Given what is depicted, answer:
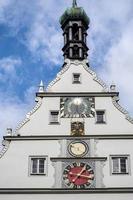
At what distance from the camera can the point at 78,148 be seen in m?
26.9

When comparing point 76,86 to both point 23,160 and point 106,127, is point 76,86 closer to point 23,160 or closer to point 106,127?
point 106,127

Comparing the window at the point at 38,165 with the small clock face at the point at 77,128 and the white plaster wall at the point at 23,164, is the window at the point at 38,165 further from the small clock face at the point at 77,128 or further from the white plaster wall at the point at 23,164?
the small clock face at the point at 77,128

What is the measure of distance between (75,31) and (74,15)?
91cm

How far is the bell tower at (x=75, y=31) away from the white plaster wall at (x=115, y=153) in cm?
575

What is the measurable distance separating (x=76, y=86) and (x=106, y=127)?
275 cm

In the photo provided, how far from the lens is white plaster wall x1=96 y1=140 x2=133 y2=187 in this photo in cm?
2592

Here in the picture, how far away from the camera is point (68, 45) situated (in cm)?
3172

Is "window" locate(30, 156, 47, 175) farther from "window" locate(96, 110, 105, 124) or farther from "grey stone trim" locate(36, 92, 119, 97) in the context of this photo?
"grey stone trim" locate(36, 92, 119, 97)

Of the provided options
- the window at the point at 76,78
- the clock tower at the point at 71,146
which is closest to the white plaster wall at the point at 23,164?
the clock tower at the point at 71,146

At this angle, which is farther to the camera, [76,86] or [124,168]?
[76,86]

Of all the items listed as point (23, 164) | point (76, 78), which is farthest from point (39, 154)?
point (76, 78)

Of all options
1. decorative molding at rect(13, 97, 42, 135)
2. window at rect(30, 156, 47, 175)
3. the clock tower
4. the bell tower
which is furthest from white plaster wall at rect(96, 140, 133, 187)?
the bell tower

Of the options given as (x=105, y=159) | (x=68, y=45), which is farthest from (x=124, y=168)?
(x=68, y=45)

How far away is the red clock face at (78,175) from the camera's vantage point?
26.0 metres
